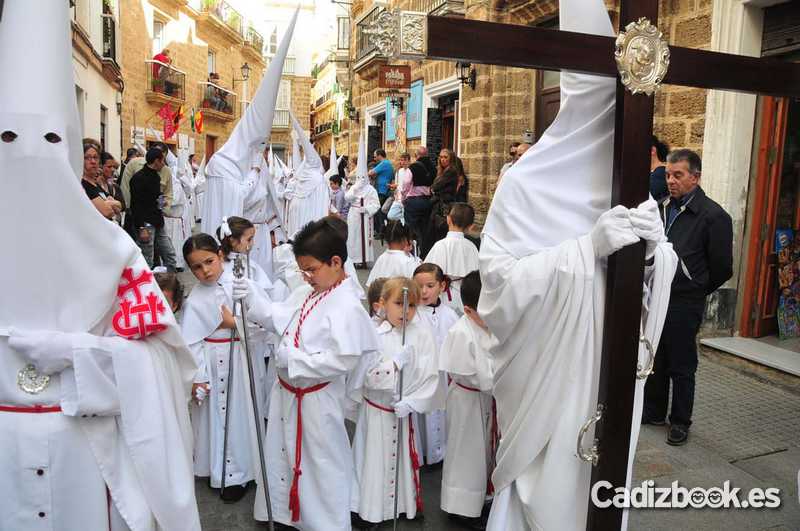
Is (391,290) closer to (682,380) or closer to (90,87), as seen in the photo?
(682,380)

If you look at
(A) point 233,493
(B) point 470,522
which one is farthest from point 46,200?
(B) point 470,522

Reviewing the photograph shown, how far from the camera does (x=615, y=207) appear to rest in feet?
6.60

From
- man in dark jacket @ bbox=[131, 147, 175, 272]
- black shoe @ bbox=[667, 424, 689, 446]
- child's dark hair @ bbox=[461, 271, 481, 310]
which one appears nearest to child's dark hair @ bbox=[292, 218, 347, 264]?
child's dark hair @ bbox=[461, 271, 481, 310]

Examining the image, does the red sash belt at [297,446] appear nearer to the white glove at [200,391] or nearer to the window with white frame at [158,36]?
the white glove at [200,391]

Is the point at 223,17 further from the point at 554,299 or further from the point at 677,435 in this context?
the point at 554,299

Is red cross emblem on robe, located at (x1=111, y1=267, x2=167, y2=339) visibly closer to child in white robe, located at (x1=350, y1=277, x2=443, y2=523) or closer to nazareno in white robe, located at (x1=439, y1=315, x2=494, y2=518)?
child in white robe, located at (x1=350, y1=277, x2=443, y2=523)

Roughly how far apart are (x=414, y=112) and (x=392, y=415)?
41.6 ft

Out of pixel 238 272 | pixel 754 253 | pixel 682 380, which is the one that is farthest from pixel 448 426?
pixel 754 253

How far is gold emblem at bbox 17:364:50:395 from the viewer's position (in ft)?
6.76

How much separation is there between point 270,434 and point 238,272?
939mm

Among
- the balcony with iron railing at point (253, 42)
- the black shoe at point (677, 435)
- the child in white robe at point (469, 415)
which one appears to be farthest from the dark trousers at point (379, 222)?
the balcony with iron railing at point (253, 42)

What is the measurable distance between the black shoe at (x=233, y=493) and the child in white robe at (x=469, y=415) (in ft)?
4.01

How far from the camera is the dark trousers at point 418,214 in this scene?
33.9 ft

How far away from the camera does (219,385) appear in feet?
12.8
